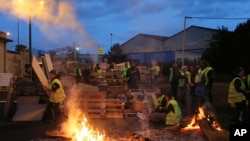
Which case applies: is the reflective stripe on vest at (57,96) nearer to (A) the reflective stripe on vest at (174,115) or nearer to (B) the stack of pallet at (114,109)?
(B) the stack of pallet at (114,109)

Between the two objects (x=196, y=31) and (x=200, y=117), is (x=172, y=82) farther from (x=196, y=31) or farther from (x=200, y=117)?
(x=196, y=31)

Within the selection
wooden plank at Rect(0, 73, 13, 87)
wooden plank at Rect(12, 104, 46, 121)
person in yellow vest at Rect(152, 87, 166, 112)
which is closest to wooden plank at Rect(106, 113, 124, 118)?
person in yellow vest at Rect(152, 87, 166, 112)

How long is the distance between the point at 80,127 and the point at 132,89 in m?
8.78


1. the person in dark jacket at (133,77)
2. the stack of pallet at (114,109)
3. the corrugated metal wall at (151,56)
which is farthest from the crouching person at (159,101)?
the corrugated metal wall at (151,56)

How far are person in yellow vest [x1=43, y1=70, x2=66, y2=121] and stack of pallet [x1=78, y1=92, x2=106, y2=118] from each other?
1009mm

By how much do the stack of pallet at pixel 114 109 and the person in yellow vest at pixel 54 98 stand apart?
181 cm

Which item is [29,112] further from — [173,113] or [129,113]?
[173,113]

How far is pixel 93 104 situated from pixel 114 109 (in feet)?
2.71

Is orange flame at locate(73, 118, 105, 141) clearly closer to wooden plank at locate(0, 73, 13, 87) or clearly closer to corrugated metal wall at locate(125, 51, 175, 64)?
wooden plank at locate(0, 73, 13, 87)

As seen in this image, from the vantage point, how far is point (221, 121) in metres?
14.8

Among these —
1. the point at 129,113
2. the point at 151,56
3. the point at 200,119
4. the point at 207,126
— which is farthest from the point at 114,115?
the point at 151,56

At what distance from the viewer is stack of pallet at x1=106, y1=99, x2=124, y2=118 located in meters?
15.8

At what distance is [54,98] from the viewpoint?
14852 millimetres

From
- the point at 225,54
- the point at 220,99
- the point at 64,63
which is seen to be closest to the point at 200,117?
the point at 220,99
